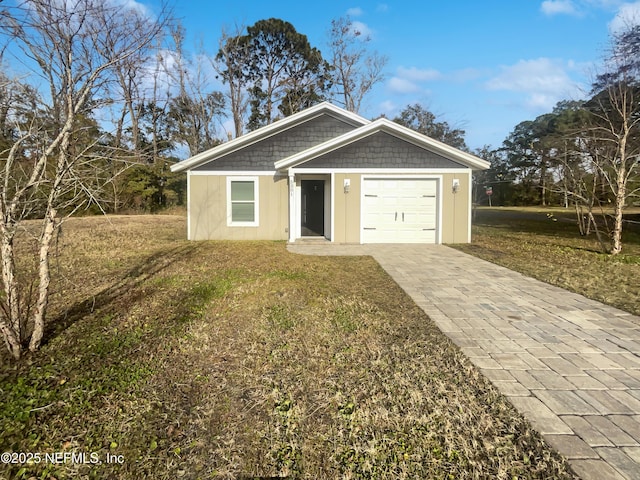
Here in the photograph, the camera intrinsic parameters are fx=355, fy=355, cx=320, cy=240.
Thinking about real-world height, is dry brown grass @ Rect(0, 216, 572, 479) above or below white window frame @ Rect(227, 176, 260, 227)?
below

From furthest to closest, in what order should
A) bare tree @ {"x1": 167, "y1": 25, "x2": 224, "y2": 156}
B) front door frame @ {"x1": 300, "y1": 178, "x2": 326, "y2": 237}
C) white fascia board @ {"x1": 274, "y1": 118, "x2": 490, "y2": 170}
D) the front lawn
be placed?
bare tree @ {"x1": 167, "y1": 25, "x2": 224, "y2": 156}, front door frame @ {"x1": 300, "y1": 178, "x2": 326, "y2": 237}, white fascia board @ {"x1": 274, "y1": 118, "x2": 490, "y2": 170}, the front lawn

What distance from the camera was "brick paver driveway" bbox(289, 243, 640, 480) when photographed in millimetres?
2277

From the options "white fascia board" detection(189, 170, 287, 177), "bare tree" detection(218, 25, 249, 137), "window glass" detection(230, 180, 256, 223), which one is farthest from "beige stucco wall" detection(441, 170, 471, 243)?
"bare tree" detection(218, 25, 249, 137)

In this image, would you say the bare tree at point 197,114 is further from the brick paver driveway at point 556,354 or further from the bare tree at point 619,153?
the brick paver driveway at point 556,354

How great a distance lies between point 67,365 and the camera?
3.29 metres

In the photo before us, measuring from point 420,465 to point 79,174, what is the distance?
3.73m

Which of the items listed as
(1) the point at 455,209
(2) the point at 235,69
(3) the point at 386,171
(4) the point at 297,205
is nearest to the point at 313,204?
(4) the point at 297,205

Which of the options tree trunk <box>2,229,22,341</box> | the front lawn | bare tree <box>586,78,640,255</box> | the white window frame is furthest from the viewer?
the white window frame

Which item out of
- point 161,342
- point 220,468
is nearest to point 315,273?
point 161,342

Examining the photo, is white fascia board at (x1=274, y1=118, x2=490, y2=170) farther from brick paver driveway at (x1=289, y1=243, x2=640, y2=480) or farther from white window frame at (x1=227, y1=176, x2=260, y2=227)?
brick paver driveway at (x1=289, y1=243, x2=640, y2=480)

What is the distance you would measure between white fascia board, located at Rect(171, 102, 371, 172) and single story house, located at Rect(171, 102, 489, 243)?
33 millimetres

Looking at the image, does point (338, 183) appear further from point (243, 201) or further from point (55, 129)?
point (55, 129)

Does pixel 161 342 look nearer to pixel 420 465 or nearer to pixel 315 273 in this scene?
pixel 420 465

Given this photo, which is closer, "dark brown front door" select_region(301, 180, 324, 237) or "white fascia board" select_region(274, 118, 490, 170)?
"white fascia board" select_region(274, 118, 490, 170)
